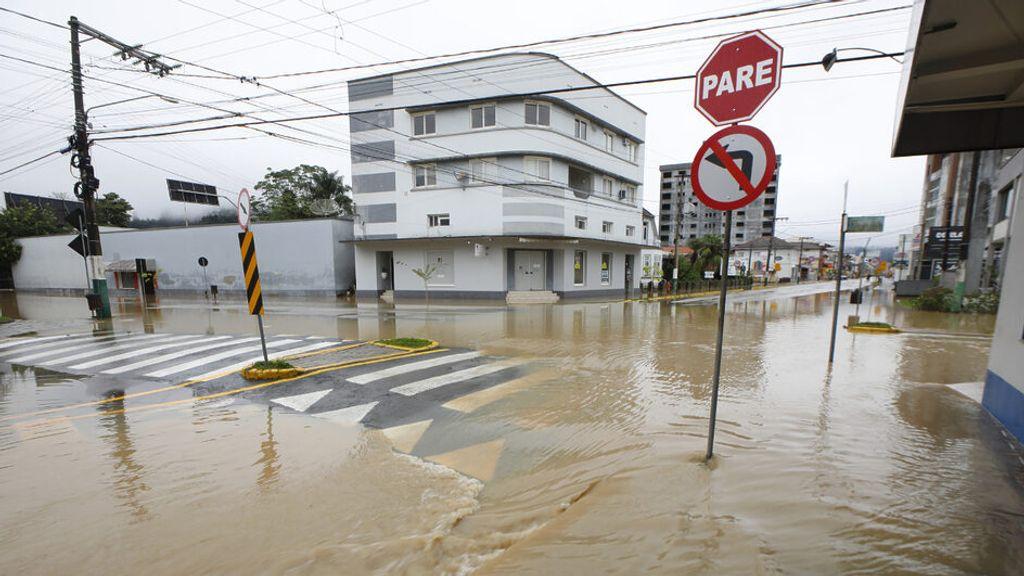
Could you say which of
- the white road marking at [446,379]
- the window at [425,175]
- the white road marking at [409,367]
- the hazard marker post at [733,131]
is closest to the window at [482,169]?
the window at [425,175]

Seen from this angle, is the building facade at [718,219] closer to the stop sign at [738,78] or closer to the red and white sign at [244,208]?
the red and white sign at [244,208]

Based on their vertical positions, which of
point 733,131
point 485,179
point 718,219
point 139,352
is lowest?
point 139,352

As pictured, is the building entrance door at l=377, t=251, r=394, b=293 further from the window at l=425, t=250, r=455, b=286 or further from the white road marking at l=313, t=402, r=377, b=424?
the white road marking at l=313, t=402, r=377, b=424

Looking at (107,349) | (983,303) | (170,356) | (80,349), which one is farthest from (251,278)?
(983,303)

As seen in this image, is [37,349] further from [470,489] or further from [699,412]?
[699,412]

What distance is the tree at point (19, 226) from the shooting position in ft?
111

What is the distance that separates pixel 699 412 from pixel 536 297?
18.0 m

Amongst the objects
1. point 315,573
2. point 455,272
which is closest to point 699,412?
point 315,573

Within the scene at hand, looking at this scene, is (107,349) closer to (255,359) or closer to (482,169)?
(255,359)

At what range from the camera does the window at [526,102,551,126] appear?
21.9 metres

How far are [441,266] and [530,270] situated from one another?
5460 millimetres

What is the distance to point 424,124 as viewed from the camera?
2358 centimetres

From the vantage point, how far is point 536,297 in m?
23.2

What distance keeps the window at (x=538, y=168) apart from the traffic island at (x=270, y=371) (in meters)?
17.7
